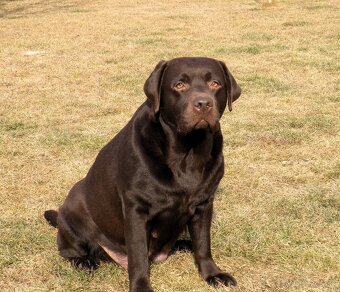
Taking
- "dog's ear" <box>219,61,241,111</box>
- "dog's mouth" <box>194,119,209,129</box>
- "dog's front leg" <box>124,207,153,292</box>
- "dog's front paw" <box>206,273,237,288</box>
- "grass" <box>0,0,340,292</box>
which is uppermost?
"dog's ear" <box>219,61,241,111</box>

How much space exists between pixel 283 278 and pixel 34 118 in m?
6.01

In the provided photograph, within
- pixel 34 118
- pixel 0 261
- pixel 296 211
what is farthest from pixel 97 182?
pixel 34 118

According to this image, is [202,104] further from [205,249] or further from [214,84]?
[205,249]

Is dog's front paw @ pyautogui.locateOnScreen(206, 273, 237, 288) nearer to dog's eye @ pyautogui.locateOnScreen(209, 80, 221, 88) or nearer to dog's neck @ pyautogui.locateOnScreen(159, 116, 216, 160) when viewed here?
dog's neck @ pyautogui.locateOnScreen(159, 116, 216, 160)

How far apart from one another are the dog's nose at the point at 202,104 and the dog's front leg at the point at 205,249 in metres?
0.74

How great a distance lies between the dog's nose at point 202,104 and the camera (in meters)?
3.81

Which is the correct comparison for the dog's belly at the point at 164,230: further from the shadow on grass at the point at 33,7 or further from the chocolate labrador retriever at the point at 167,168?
the shadow on grass at the point at 33,7

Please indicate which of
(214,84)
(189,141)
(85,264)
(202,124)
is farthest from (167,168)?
(85,264)

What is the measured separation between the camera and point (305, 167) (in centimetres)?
702

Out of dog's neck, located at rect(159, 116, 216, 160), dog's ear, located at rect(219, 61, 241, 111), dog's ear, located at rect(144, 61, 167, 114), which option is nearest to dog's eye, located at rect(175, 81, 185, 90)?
dog's ear, located at rect(144, 61, 167, 114)

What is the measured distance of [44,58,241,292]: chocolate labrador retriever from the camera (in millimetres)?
3918

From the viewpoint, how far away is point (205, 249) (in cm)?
441

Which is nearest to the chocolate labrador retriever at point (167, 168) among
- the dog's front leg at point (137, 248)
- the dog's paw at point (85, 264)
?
the dog's front leg at point (137, 248)

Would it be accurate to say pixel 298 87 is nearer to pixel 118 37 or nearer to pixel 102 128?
pixel 102 128
